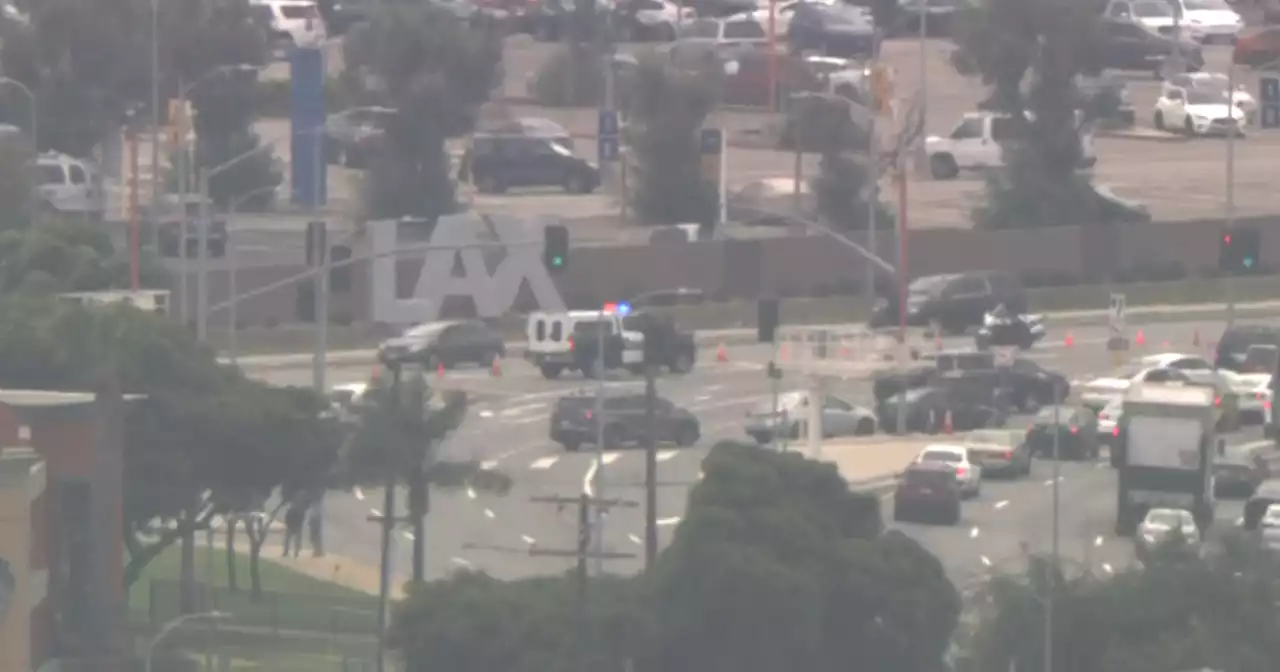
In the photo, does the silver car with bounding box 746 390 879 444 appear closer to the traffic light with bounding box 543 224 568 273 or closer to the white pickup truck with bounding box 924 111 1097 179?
the traffic light with bounding box 543 224 568 273

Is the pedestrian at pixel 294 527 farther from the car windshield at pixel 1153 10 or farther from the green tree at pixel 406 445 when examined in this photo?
the car windshield at pixel 1153 10

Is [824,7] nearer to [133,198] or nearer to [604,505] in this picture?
[133,198]

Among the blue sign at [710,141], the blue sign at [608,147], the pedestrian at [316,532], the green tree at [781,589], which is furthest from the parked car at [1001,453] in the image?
the blue sign at [608,147]

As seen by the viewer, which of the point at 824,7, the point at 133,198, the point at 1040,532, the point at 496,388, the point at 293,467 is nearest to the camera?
the point at 293,467

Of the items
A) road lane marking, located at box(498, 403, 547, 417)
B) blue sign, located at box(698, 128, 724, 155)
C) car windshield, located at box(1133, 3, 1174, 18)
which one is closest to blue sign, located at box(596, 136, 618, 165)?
blue sign, located at box(698, 128, 724, 155)

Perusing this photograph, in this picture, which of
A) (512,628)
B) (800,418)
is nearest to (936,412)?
(800,418)

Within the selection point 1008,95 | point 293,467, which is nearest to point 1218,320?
point 1008,95
